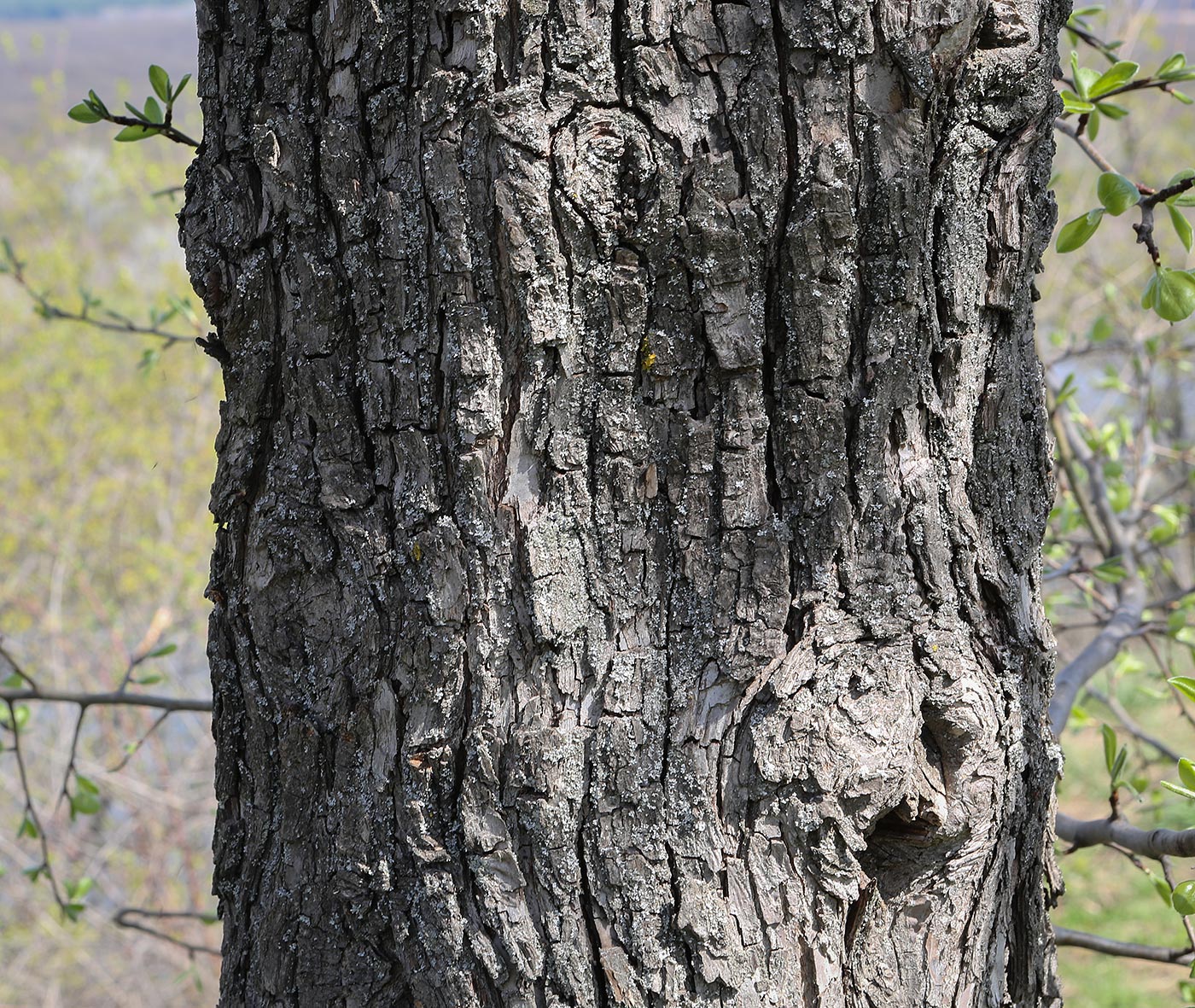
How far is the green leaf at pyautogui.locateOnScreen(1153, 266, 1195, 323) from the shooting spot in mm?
1168

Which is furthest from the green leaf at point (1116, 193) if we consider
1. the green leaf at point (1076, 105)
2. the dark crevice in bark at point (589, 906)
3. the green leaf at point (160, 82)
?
the green leaf at point (160, 82)

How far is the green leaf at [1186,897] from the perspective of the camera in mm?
1157

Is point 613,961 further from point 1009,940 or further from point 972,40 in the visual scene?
point 972,40

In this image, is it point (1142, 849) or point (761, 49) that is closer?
point (761, 49)

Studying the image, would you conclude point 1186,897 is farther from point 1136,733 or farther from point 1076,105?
point 1136,733

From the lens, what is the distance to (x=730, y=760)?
0.98 meters

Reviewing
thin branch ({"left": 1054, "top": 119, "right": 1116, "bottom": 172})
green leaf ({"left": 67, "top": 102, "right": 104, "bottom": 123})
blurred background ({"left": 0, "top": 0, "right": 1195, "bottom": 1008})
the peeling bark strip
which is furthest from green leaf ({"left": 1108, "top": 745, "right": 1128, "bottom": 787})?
blurred background ({"left": 0, "top": 0, "right": 1195, "bottom": 1008})

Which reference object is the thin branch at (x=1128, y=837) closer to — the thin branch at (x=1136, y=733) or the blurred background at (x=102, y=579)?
the thin branch at (x=1136, y=733)

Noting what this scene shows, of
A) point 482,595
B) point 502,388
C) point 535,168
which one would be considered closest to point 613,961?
point 482,595

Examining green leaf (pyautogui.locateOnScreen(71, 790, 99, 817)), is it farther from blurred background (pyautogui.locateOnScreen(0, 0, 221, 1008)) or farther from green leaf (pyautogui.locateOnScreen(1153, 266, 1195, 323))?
blurred background (pyautogui.locateOnScreen(0, 0, 221, 1008))

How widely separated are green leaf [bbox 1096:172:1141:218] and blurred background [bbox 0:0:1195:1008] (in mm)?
3038

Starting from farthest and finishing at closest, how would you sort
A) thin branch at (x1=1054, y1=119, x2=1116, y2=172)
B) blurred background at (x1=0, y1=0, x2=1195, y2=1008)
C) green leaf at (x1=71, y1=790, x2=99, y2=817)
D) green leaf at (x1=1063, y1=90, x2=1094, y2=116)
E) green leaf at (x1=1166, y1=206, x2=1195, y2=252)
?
blurred background at (x1=0, y1=0, x2=1195, y2=1008) → green leaf at (x1=71, y1=790, x2=99, y2=817) → thin branch at (x1=1054, y1=119, x2=1116, y2=172) → green leaf at (x1=1063, y1=90, x2=1094, y2=116) → green leaf at (x1=1166, y1=206, x2=1195, y2=252)

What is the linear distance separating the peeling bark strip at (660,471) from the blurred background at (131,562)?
3402mm

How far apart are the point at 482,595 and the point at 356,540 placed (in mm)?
166
